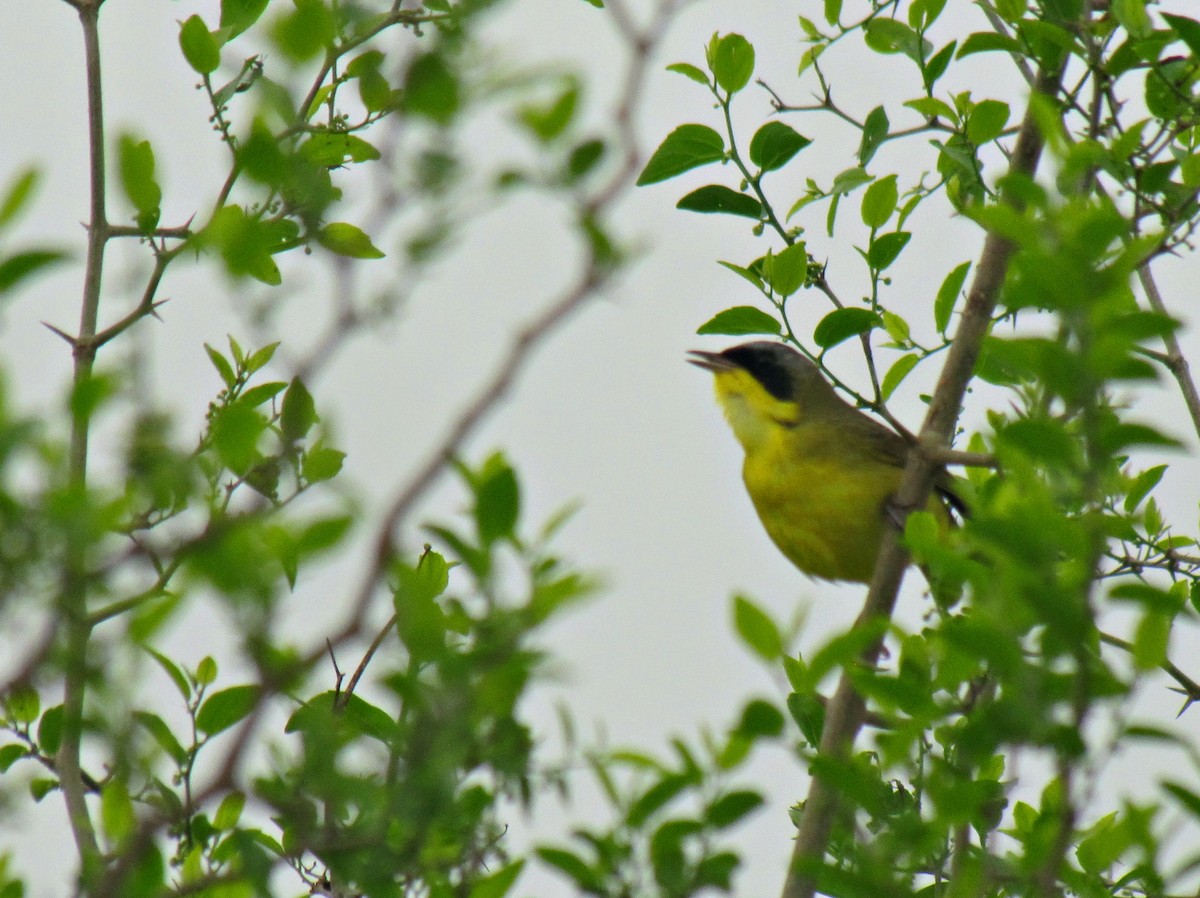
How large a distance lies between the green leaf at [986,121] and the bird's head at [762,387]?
8.19 ft

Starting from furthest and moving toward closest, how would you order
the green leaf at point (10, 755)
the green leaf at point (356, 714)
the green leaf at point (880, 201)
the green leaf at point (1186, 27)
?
1. the green leaf at point (880, 201)
2. the green leaf at point (1186, 27)
3. the green leaf at point (10, 755)
4. the green leaf at point (356, 714)

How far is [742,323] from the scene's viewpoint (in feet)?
13.9

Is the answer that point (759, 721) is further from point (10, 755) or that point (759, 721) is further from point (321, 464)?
point (10, 755)

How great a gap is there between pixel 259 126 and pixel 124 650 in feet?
2.01

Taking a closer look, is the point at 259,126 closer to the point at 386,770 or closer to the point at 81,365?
A: the point at 386,770

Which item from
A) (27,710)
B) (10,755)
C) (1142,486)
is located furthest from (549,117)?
(1142,486)

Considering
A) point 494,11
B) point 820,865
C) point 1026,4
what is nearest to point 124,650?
point 494,11

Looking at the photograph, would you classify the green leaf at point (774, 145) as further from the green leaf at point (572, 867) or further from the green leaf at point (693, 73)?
the green leaf at point (572, 867)

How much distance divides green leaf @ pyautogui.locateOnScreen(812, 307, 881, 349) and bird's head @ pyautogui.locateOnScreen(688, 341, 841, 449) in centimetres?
253

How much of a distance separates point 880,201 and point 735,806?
2466 millimetres

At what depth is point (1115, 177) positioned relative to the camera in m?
3.75

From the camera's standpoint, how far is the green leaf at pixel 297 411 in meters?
1.96

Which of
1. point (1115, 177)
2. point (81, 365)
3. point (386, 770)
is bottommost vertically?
point (386, 770)

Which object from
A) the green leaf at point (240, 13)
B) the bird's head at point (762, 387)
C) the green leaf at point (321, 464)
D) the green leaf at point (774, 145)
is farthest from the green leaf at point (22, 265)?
the bird's head at point (762, 387)
